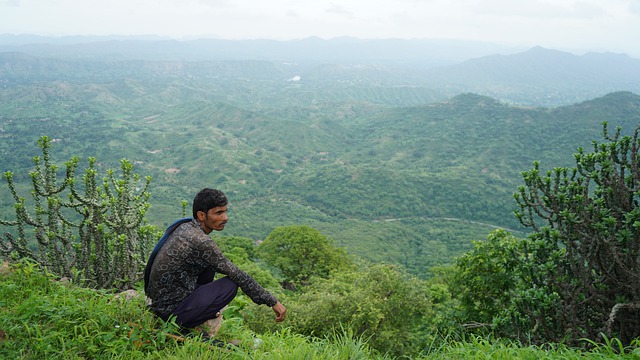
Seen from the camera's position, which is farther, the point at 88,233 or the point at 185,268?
the point at 88,233

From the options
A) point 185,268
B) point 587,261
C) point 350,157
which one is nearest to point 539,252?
point 587,261

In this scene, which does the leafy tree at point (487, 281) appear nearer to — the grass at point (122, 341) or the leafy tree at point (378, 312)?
the leafy tree at point (378, 312)

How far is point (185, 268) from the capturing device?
3.79 meters

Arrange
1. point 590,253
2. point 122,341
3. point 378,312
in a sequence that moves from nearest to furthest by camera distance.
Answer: point 122,341 < point 590,253 < point 378,312

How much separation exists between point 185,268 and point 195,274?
5.9 inches

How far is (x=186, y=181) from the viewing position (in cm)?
9100

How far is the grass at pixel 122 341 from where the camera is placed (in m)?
3.58

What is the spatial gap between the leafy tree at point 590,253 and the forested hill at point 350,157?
40377 mm

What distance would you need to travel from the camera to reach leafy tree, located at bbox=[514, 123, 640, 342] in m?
4.95

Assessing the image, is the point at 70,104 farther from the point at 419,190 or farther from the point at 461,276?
→ the point at 461,276

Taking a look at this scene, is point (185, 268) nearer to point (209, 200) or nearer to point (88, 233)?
point (209, 200)

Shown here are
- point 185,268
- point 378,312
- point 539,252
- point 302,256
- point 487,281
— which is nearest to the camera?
point 185,268

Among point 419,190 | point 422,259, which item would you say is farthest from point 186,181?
point 422,259

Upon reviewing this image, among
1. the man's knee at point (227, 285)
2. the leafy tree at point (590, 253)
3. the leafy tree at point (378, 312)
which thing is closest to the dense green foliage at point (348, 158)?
the leafy tree at point (378, 312)
